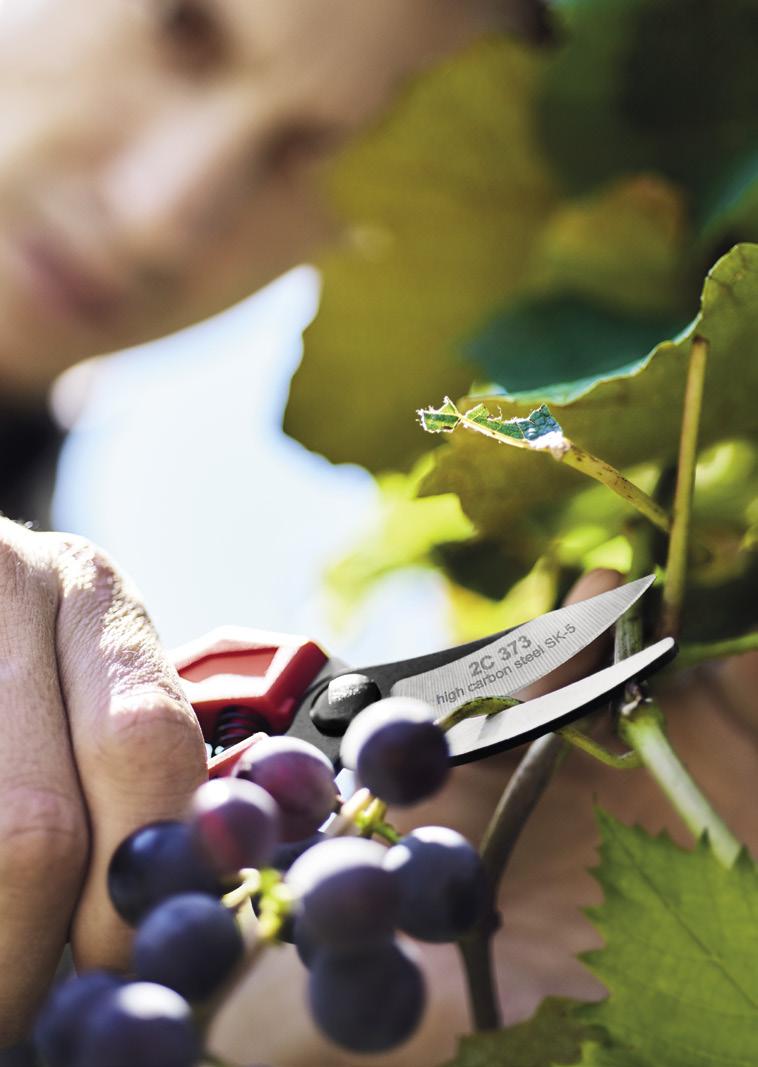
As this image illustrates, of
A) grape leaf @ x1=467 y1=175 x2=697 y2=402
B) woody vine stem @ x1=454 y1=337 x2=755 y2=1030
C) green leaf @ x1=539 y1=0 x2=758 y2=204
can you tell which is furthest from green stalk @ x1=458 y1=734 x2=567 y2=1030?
green leaf @ x1=539 y1=0 x2=758 y2=204

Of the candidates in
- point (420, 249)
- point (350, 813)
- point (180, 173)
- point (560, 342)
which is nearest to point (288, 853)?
point (350, 813)

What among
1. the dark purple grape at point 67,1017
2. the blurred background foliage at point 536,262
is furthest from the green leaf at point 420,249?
the dark purple grape at point 67,1017

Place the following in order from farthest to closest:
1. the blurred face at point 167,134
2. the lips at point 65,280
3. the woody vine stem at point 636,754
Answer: the lips at point 65,280 < the blurred face at point 167,134 < the woody vine stem at point 636,754

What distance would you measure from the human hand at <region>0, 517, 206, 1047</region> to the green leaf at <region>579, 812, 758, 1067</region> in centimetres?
12

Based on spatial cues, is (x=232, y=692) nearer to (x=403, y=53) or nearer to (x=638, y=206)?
(x=638, y=206)

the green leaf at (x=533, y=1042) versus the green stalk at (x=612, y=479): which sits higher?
the green stalk at (x=612, y=479)

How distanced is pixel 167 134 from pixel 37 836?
0.80 meters

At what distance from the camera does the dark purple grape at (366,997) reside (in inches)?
7.9

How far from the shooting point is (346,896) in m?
0.20

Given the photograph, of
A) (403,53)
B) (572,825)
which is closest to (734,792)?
(572,825)

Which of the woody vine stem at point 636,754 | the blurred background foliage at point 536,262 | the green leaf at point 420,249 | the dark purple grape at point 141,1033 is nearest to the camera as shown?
the dark purple grape at point 141,1033

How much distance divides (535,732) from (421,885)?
7 centimetres

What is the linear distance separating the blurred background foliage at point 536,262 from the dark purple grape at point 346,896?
224 millimetres

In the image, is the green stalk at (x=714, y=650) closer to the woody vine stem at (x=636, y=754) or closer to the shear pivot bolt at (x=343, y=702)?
the woody vine stem at (x=636, y=754)
